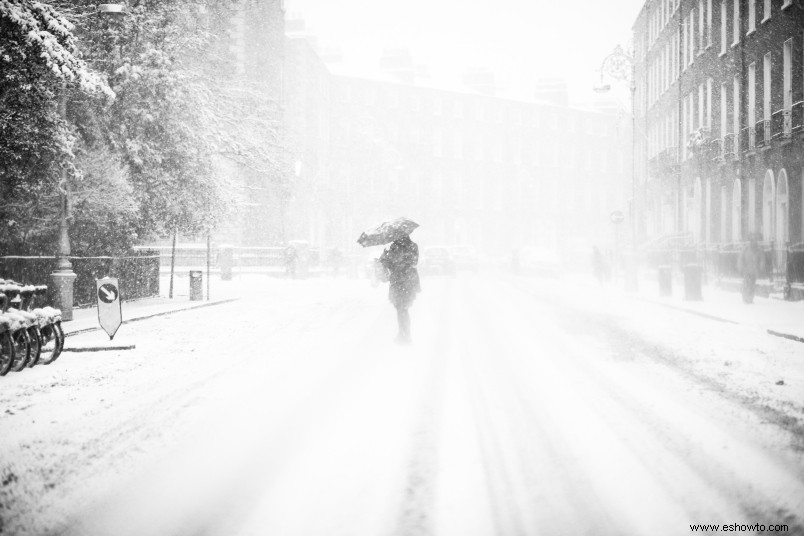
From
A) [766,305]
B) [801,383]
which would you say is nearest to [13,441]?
[801,383]

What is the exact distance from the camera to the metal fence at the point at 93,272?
627 inches

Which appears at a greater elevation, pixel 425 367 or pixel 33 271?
pixel 33 271

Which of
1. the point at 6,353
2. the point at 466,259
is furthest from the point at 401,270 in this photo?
the point at 466,259

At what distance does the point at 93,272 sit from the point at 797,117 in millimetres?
19779

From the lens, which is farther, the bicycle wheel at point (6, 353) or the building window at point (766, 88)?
the building window at point (766, 88)

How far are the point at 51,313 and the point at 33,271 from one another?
768 centimetres

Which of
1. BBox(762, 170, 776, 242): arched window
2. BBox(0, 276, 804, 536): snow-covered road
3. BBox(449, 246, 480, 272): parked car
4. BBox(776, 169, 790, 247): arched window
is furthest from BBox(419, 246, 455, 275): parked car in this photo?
BBox(0, 276, 804, 536): snow-covered road

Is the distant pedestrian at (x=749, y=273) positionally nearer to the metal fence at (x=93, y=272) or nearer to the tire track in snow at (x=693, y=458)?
the tire track in snow at (x=693, y=458)

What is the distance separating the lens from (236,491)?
14.5ft

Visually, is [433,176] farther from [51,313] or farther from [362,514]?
[362,514]

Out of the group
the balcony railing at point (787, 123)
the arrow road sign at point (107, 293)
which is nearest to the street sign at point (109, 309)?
the arrow road sign at point (107, 293)

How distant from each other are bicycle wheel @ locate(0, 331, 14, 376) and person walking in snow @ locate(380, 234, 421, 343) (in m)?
5.19

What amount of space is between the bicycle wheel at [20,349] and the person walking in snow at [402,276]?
5015mm

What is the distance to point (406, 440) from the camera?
18.1 ft
